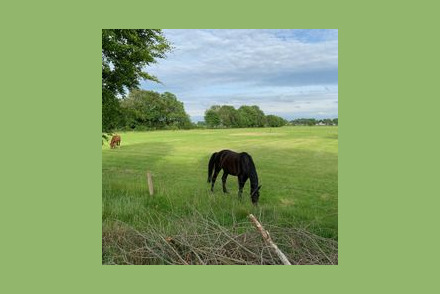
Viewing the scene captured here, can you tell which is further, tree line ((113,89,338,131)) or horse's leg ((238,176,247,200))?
horse's leg ((238,176,247,200))

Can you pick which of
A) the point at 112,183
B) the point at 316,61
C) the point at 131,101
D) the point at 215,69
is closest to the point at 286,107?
the point at 316,61

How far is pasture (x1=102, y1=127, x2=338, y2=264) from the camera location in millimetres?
4992

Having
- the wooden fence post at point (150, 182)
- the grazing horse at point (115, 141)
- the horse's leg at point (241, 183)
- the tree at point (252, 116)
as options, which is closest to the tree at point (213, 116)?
the tree at point (252, 116)

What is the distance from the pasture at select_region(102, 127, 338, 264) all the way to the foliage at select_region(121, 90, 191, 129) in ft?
0.65

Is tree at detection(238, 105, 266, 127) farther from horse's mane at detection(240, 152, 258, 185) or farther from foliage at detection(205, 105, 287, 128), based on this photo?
horse's mane at detection(240, 152, 258, 185)

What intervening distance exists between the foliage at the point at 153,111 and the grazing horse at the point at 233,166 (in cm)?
82

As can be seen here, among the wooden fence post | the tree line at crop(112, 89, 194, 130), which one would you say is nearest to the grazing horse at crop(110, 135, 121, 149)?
the tree line at crop(112, 89, 194, 130)

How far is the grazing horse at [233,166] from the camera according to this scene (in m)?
6.57

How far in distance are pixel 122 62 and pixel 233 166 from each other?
110 inches

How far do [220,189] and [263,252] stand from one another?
1851 millimetres

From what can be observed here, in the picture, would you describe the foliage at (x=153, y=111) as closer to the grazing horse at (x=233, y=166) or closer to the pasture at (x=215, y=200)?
the pasture at (x=215, y=200)

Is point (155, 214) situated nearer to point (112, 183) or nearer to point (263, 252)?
point (112, 183)

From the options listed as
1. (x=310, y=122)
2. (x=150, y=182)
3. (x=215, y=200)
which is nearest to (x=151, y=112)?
(x=150, y=182)

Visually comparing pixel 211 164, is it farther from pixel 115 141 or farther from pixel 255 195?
pixel 115 141
